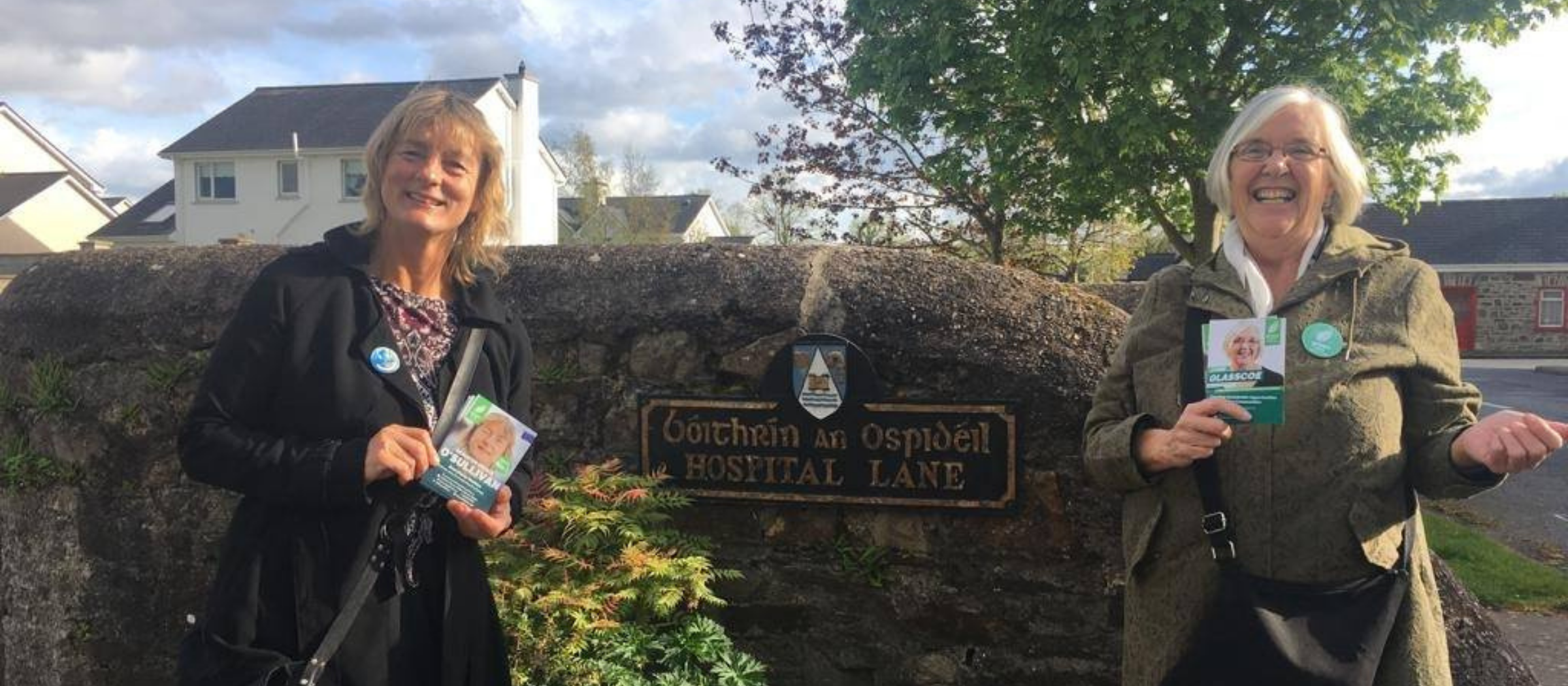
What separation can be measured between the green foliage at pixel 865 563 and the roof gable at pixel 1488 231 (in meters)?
33.8

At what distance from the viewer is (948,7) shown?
10430 mm

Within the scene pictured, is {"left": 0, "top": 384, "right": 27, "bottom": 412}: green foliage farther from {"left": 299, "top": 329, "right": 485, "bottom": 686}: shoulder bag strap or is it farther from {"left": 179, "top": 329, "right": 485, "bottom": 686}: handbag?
{"left": 299, "top": 329, "right": 485, "bottom": 686}: shoulder bag strap

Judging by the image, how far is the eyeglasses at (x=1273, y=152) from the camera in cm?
204

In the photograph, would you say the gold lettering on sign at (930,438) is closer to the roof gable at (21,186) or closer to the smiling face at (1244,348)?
the smiling face at (1244,348)

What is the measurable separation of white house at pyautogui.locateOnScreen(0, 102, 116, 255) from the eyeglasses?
42361 millimetres

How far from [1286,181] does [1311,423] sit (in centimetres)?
49

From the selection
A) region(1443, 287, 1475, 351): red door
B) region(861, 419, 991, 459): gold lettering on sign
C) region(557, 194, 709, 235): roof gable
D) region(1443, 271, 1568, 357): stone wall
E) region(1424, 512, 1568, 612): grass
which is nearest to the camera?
region(861, 419, 991, 459): gold lettering on sign

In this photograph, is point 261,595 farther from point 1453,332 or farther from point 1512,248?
point 1512,248

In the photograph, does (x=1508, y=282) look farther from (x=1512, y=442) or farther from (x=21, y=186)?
(x=21, y=186)

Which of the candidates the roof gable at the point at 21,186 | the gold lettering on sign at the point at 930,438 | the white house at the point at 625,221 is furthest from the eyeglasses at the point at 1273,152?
the roof gable at the point at 21,186

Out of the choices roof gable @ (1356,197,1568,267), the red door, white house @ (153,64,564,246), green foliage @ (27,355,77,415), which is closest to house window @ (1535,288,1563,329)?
roof gable @ (1356,197,1568,267)

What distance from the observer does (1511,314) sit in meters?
33.1

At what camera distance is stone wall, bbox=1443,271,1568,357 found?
32500 mm

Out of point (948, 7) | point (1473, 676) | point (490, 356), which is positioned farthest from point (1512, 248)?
point (490, 356)
